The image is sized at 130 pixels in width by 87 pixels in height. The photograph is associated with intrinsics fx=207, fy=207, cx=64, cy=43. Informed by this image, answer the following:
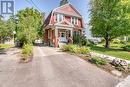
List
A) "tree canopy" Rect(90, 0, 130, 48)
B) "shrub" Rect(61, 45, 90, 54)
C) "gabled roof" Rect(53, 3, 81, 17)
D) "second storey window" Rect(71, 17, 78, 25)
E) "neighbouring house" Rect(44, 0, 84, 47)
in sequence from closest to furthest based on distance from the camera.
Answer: "shrub" Rect(61, 45, 90, 54) → "tree canopy" Rect(90, 0, 130, 48) → "neighbouring house" Rect(44, 0, 84, 47) → "gabled roof" Rect(53, 3, 81, 17) → "second storey window" Rect(71, 17, 78, 25)

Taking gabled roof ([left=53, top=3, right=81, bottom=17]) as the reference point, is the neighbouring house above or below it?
below

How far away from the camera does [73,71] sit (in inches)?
452

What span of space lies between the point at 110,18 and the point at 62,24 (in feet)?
24.8

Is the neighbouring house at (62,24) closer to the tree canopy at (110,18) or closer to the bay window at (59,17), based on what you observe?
the bay window at (59,17)

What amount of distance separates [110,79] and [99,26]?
20.3 metres

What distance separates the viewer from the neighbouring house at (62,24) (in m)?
32.0

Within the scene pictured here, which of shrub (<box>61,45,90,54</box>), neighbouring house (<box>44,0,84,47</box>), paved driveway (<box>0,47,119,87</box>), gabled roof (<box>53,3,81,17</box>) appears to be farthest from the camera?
gabled roof (<box>53,3,81,17</box>)

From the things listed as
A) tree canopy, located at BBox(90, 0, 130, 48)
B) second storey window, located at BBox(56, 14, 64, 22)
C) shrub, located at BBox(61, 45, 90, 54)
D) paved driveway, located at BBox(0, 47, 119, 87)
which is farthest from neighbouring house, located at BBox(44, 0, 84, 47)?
paved driveway, located at BBox(0, 47, 119, 87)

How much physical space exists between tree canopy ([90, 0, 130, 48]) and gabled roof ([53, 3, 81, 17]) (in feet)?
20.4

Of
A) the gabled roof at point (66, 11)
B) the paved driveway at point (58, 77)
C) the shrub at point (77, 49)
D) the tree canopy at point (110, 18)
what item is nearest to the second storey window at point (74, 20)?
the gabled roof at point (66, 11)

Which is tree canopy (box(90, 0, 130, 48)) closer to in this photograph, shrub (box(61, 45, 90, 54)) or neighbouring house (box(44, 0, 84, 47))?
neighbouring house (box(44, 0, 84, 47))

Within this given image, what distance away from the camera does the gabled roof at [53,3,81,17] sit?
117ft

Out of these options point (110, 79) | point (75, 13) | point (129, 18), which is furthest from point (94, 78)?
point (75, 13)

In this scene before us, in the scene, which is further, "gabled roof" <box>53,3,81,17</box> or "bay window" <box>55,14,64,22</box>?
"gabled roof" <box>53,3,81,17</box>
